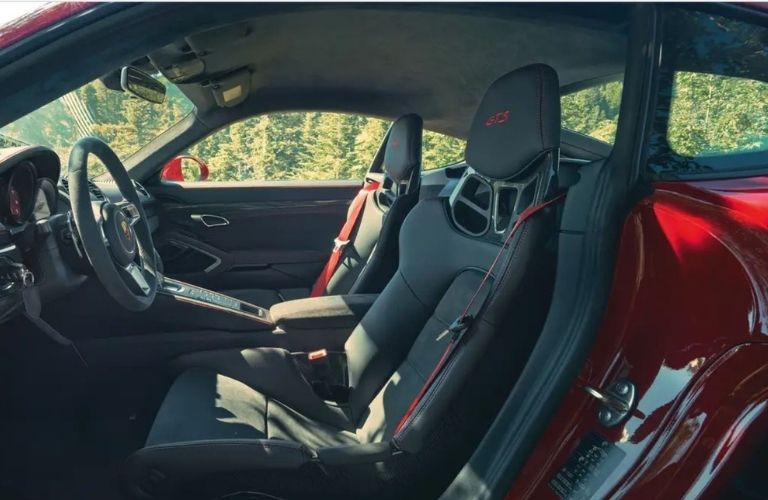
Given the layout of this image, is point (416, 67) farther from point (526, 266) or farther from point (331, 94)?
point (526, 266)

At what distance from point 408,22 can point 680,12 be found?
0.87 metres

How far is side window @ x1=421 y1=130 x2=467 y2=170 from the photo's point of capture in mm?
3105

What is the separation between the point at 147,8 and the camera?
98 centimetres

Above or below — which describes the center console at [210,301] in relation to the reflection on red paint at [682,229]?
below

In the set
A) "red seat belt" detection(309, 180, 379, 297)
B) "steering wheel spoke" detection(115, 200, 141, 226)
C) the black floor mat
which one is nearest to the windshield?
"steering wheel spoke" detection(115, 200, 141, 226)

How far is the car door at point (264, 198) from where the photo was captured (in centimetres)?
320

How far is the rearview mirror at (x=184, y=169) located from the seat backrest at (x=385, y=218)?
92 cm

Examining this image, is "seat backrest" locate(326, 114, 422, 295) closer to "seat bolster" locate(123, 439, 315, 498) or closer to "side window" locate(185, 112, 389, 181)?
"side window" locate(185, 112, 389, 181)

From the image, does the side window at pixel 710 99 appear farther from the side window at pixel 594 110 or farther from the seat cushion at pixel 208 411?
the seat cushion at pixel 208 411

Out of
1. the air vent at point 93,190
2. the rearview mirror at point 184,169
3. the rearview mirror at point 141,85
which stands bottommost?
the rearview mirror at point 184,169

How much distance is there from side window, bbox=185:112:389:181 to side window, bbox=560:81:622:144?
60.0 inches

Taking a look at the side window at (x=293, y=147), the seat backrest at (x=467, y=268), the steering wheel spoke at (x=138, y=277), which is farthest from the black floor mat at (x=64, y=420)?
the side window at (x=293, y=147)

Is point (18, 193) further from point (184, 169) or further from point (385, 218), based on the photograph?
point (184, 169)

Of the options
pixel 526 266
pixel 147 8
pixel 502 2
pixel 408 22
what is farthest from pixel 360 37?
pixel 147 8
